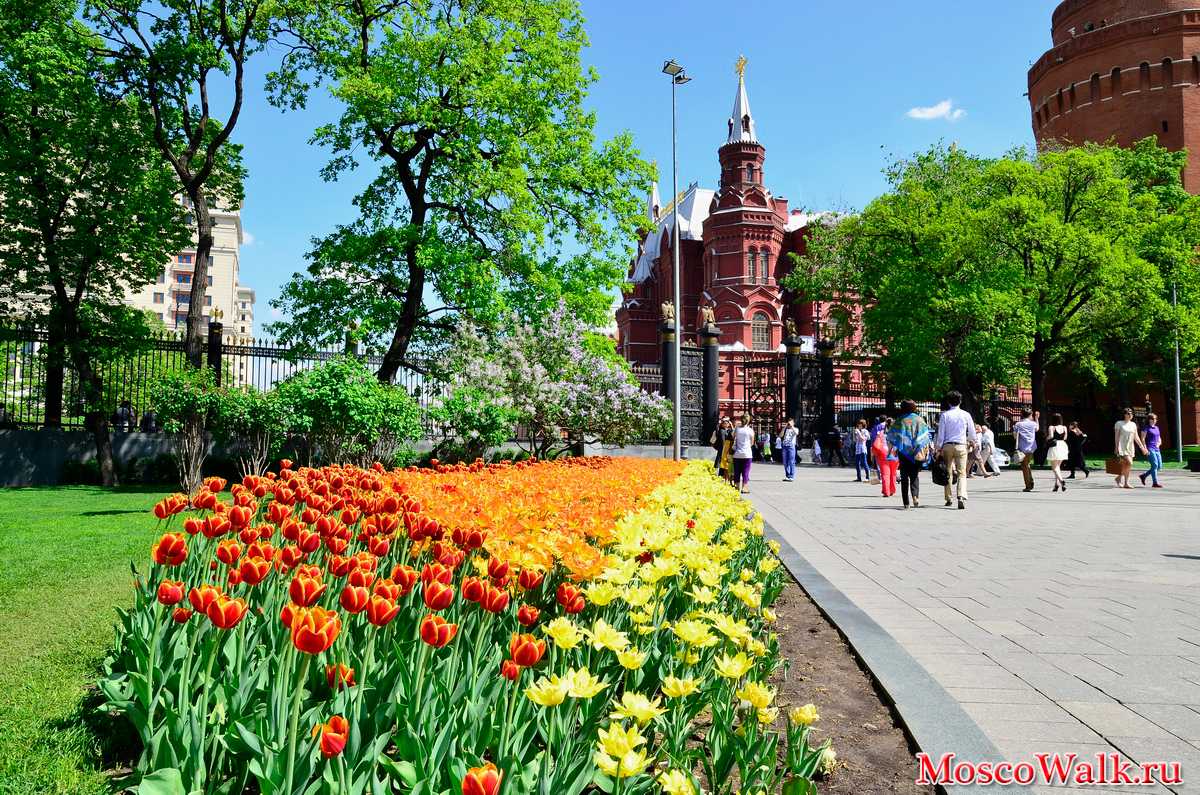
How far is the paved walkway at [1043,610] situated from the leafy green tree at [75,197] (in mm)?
16302

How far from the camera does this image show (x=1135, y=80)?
4294cm

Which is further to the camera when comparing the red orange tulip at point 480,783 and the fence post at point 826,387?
the fence post at point 826,387

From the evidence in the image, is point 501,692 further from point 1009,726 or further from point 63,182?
point 63,182

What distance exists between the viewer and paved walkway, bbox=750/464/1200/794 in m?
3.22

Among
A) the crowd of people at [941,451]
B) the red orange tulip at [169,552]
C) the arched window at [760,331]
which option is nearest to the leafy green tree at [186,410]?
the crowd of people at [941,451]

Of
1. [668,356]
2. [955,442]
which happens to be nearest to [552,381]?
[668,356]

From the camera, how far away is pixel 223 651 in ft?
8.68

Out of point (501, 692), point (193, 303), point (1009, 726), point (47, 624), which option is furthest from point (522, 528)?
point (193, 303)

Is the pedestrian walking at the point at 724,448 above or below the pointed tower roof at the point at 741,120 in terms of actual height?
below

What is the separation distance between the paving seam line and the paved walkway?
0.19 metres

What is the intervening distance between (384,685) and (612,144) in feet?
61.3

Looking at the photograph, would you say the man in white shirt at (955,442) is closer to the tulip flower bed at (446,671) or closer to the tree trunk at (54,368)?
the tulip flower bed at (446,671)

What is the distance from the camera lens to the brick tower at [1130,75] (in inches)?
1654

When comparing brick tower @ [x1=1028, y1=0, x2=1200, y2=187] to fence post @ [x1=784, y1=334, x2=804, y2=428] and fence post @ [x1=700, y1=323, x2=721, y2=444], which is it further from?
fence post @ [x1=700, y1=323, x2=721, y2=444]
